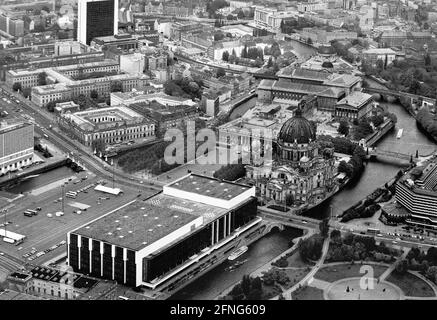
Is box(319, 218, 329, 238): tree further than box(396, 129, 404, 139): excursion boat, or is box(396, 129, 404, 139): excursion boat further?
box(396, 129, 404, 139): excursion boat

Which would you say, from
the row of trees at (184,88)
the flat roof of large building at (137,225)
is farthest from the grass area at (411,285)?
the row of trees at (184,88)

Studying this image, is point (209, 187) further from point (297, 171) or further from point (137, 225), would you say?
point (297, 171)

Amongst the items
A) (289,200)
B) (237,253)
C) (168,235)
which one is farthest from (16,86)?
(168,235)

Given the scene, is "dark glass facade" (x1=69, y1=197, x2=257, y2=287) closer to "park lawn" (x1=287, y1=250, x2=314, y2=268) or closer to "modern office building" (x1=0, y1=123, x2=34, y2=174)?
"park lawn" (x1=287, y1=250, x2=314, y2=268)

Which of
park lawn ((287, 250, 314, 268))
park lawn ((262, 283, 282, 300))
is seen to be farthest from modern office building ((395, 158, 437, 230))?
park lawn ((262, 283, 282, 300))

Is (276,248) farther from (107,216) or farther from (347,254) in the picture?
(107,216)

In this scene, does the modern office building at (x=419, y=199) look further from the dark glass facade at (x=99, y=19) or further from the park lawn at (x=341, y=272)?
the dark glass facade at (x=99, y=19)

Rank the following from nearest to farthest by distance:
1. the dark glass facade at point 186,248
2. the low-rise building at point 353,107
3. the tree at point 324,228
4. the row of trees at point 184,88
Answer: the dark glass facade at point 186,248 < the tree at point 324,228 < the low-rise building at point 353,107 < the row of trees at point 184,88
